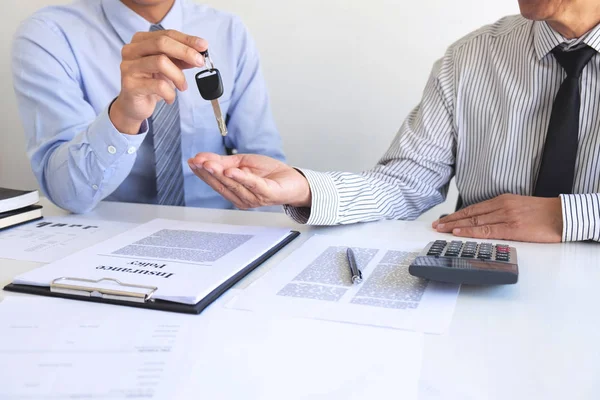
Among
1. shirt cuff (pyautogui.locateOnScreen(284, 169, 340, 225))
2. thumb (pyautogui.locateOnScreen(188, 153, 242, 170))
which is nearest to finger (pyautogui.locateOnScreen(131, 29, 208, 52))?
thumb (pyautogui.locateOnScreen(188, 153, 242, 170))

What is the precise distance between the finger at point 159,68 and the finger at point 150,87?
0.02m

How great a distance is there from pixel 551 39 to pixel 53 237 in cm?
106

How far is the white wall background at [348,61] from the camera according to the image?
201 cm

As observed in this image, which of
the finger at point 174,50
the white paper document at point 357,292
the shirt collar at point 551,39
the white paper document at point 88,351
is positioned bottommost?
the white paper document at point 357,292

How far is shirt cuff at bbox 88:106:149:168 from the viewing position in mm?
1119

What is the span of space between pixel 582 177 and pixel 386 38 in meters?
1.04

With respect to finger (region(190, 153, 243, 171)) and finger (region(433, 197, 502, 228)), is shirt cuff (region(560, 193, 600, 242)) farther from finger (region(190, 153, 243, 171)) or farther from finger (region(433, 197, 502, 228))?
finger (region(190, 153, 243, 171))

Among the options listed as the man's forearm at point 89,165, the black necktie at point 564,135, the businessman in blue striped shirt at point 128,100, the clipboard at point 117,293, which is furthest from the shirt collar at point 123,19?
the black necktie at point 564,135

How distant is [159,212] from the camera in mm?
1243

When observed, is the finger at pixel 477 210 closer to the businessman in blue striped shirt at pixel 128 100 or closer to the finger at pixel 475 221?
the finger at pixel 475 221

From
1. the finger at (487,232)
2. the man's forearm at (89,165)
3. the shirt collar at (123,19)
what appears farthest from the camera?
the shirt collar at (123,19)

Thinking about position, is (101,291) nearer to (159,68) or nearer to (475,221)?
(159,68)

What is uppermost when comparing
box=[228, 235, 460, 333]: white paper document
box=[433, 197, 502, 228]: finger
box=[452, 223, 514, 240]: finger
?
box=[228, 235, 460, 333]: white paper document

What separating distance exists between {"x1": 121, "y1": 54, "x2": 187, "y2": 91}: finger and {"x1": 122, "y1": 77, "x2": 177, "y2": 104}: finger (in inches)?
0.7
